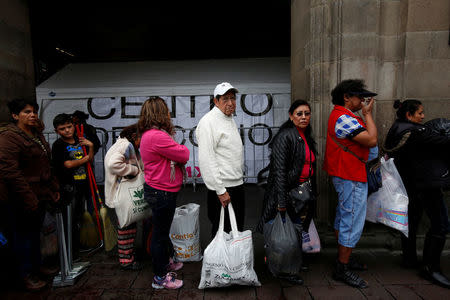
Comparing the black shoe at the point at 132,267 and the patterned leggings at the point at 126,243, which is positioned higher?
the patterned leggings at the point at 126,243

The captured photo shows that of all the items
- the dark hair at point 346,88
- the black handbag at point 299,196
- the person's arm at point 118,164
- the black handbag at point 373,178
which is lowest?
the black handbag at point 299,196

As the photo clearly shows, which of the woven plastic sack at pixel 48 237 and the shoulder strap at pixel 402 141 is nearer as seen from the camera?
the shoulder strap at pixel 402 141

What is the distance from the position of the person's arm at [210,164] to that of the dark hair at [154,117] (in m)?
0.38

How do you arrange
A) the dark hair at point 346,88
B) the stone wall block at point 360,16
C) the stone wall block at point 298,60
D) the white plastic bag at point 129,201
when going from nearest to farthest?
the dark hair at point 346,88, the white plastic bag at point 129,201, the stone wall block at point 360,16, the stone wall block at point 298,60

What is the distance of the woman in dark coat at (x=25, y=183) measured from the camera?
8.54 feet

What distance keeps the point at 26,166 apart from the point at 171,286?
187 centimetres

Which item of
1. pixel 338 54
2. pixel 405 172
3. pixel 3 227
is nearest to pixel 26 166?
pixel 3 227

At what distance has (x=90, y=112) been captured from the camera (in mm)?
6836

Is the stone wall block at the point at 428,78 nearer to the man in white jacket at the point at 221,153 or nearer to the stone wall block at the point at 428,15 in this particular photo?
the stone wall block at the point at 428,15

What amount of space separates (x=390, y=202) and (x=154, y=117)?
254 cm

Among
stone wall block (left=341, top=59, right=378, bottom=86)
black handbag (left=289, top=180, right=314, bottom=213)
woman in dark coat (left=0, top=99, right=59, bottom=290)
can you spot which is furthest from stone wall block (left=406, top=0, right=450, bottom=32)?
woman in dark coat (left=0, top=99, right=59, bottom=290)

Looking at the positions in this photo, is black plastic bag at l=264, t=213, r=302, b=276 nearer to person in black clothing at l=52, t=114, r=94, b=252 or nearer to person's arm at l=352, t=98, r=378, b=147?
person's arm at l=352, t=98, r=378, b=147

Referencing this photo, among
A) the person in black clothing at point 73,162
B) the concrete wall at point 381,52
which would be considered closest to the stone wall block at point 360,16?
the concrete wall at point 381,52

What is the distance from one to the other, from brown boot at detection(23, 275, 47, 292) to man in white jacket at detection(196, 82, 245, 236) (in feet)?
6.18
